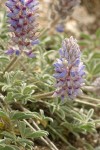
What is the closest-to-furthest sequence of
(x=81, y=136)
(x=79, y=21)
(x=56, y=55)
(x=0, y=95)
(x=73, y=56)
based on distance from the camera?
(x=73, y=56) → (x=0, y=95) → (x=81, y=136) → (x=56, y=55) → (x=79, y=21)

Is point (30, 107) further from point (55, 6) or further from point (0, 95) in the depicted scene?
point (55, 6)

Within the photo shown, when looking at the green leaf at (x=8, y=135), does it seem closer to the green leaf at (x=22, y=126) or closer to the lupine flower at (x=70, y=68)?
the green leaf at (x=22, y=126)

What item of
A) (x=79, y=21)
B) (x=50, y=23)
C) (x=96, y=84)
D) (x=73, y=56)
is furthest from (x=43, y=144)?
(x=79, y=21)

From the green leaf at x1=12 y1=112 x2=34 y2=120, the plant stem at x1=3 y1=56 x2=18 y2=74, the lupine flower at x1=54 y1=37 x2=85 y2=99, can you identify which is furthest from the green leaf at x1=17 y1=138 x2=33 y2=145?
the plant stem at x1=3 y1=56 x2=18 y2=74

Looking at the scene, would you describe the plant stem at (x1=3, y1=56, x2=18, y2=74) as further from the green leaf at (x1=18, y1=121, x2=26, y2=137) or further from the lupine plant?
the green leaf at (x1=18, y1=121, x2=26, y2=137)

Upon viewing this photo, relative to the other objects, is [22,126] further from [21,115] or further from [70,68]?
[70,68]

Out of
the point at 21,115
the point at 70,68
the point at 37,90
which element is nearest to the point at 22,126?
the point at 21,115

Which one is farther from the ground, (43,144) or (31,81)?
(31,81)

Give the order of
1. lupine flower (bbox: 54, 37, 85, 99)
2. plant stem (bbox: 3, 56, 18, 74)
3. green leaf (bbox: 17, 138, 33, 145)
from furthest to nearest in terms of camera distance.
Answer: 1. plant stem (bbox: 3, 56, 18, 74)
2. green leaf (bbox: 17, 138, 33, 145)
3. lupine flower (bbox: 54, 37, 85, 99)
